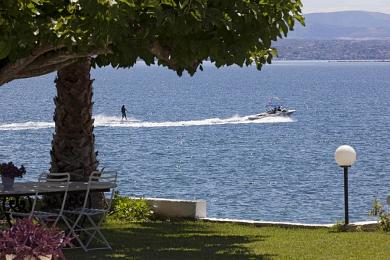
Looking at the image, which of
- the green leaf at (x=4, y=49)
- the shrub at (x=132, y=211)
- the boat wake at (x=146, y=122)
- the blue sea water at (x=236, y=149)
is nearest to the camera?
the green leaf at (x=4, y=49)

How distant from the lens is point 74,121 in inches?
637

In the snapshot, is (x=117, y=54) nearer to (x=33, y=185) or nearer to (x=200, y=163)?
(x=33, y=185)

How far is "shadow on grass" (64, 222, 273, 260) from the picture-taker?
37.5ft

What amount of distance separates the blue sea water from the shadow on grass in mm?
A: 13946

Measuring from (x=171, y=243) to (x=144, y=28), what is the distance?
4.11 metres

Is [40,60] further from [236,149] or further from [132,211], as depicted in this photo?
[236,149]

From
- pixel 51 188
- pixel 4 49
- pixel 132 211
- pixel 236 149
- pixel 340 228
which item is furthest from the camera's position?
pixel 236 149

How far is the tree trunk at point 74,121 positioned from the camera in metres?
16.2

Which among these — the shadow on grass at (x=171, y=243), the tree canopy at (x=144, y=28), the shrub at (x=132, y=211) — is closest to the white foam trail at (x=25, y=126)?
the shrub at (x=132, y=211)

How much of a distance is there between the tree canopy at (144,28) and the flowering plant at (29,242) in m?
2.65

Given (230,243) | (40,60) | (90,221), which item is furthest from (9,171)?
(230,243)

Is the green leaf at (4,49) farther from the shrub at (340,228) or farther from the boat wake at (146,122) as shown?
the boat wake at (146,122)

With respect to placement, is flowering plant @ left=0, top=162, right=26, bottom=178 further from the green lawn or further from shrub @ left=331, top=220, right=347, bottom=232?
shrub @ left=331, top=220, right=347, bottom=232

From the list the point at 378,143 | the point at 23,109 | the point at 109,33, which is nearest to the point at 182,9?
the point at 109,33
